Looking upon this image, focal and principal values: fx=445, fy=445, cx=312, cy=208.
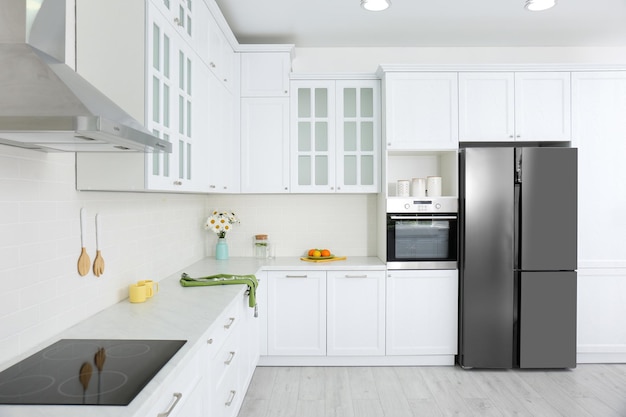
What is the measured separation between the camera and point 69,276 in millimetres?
1944

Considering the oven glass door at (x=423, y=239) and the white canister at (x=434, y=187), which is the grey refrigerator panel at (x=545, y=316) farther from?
the white canister at (x=434, y=187)

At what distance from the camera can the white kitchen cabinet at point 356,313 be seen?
3.62 m

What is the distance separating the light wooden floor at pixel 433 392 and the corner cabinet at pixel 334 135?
1524 mm

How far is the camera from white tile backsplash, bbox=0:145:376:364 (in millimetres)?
1604

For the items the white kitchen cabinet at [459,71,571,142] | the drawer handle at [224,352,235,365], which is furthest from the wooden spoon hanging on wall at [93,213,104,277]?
the white kitchen cabinet at [459,71,571,142]

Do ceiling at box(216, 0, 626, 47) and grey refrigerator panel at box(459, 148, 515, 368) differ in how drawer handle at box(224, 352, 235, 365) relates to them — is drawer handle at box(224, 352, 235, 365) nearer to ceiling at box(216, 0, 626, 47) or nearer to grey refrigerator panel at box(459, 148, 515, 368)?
grey refrigerator panel at box(459, 148, 515, 368)

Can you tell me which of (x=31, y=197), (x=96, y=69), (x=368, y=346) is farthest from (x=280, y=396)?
(x=96, y=69)

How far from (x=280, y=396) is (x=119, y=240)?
62.3 inches

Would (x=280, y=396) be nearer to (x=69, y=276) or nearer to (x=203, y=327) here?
(x=203, y=327)

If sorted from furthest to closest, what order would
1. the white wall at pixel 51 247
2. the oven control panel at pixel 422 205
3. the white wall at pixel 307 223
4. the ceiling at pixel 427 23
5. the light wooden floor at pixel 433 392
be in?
1. the white wall at pixel 307 223
2. the oven control panel at pixel 422 205
3. the ceiling at pixel 427 23
4. the light wooden floor at pixel 433 392
5. the white wall at pixel 51 247

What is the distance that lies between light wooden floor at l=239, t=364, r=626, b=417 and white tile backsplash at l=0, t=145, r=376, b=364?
3.87 feet

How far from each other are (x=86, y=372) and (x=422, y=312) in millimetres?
2735

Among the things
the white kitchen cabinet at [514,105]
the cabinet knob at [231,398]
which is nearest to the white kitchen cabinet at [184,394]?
the cabinet knob at [231,398]

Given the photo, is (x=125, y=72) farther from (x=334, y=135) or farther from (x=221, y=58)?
(x=334, y=135)
